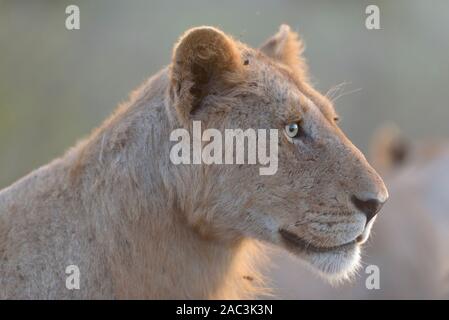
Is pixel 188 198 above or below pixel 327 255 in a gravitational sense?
above

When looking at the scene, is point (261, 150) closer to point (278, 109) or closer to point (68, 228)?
point (278, 109)

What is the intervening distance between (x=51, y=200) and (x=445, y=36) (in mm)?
14848

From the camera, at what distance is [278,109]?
12.4 ft

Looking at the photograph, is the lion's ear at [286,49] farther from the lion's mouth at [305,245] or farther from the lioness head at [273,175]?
Answer: the lion's mouth at [305,245]

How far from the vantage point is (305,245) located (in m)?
3.76

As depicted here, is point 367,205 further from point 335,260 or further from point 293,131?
point 293,131

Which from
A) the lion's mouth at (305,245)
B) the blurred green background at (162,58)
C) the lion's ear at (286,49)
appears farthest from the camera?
the blurred green background at (162,58)

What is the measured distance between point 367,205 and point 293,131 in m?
0.43

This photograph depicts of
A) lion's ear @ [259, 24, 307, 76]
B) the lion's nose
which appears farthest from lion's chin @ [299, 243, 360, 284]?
lion's ear @ [259, 24, 307, 76]

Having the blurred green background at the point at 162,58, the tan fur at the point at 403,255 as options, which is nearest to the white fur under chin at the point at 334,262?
the tan fur at the point at 403,255

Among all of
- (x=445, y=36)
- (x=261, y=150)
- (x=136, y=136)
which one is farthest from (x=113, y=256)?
(x=445, y=36)

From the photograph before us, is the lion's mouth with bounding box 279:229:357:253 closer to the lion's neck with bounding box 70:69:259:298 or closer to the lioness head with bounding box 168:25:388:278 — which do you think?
the lioness head with bounding box 168:25:388:278

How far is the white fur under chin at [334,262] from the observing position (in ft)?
12.4

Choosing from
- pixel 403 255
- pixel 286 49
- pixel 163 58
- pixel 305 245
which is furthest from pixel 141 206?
pixel 163 58
